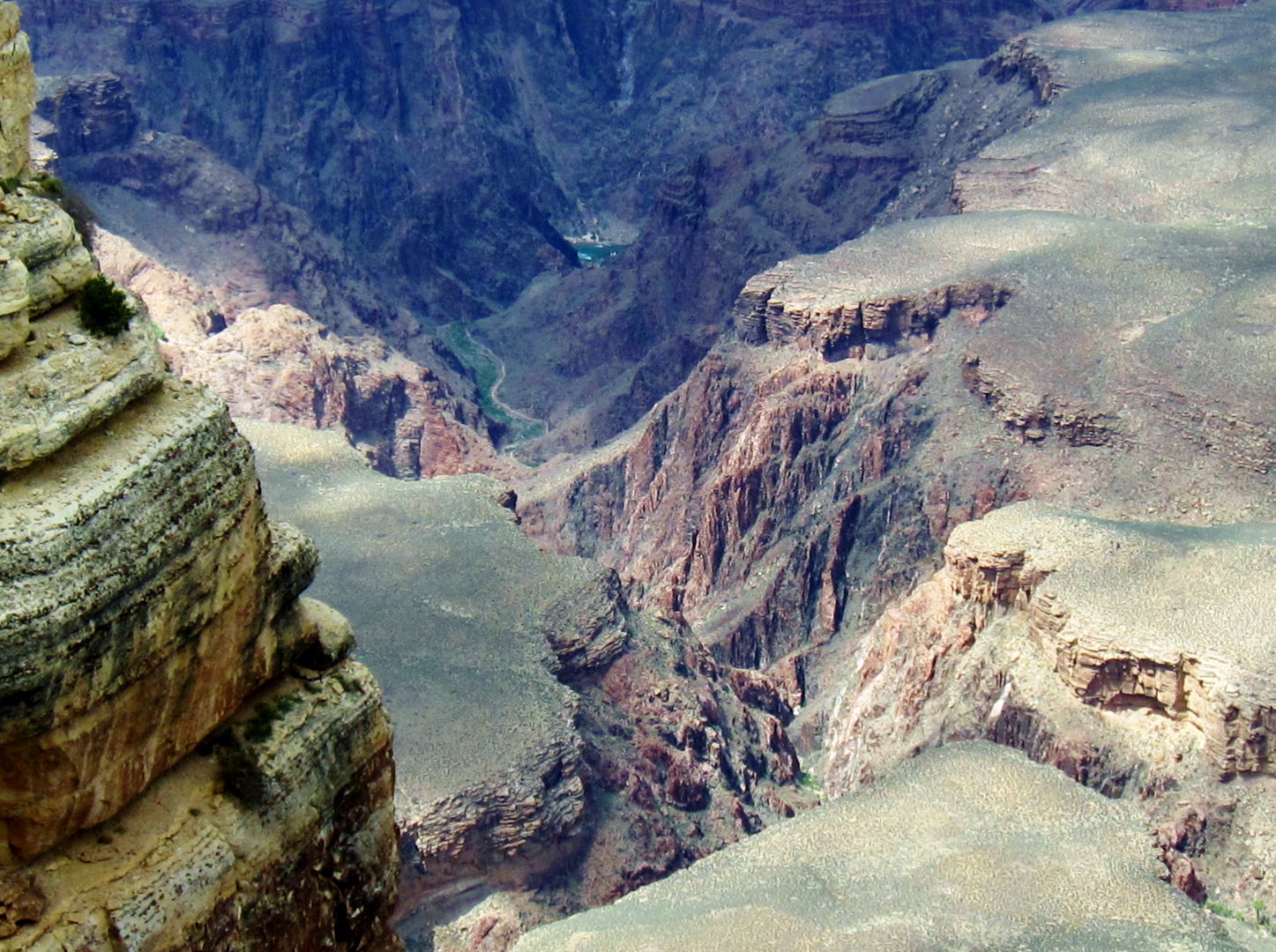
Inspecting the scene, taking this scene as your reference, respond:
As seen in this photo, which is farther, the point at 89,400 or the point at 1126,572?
the point at 1126,572

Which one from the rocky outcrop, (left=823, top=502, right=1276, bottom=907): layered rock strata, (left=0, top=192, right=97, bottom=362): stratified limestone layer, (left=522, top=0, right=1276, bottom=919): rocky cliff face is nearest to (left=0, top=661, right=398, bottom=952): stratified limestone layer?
(left=0, top=192, right=97, bottom=362): stratified limestone layer

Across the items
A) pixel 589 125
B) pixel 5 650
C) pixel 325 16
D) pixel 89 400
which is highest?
pixel 89 400

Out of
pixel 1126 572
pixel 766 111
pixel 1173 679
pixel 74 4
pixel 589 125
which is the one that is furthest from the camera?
pixel 589 125

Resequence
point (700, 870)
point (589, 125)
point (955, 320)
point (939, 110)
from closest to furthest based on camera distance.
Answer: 1. point (700, 870)
2. point (955, 320)
3. point (939, 110)
4. point (589, 125)

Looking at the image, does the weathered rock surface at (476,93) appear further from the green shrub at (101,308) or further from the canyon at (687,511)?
the green shrub at (101,308)

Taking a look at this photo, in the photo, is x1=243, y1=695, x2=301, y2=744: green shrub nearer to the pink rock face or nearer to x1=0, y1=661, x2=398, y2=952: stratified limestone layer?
x1=0, y1=661, x2=398, y2=952: stratified limestone layer

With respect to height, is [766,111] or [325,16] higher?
[325,16]

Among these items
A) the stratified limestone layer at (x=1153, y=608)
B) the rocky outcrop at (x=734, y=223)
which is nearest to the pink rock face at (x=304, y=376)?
the rocky outcrop at (x=734, y=223)

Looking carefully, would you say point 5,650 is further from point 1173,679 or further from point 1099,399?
point 1099,399

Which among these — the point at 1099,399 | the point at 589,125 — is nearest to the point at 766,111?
the point at 589,125
